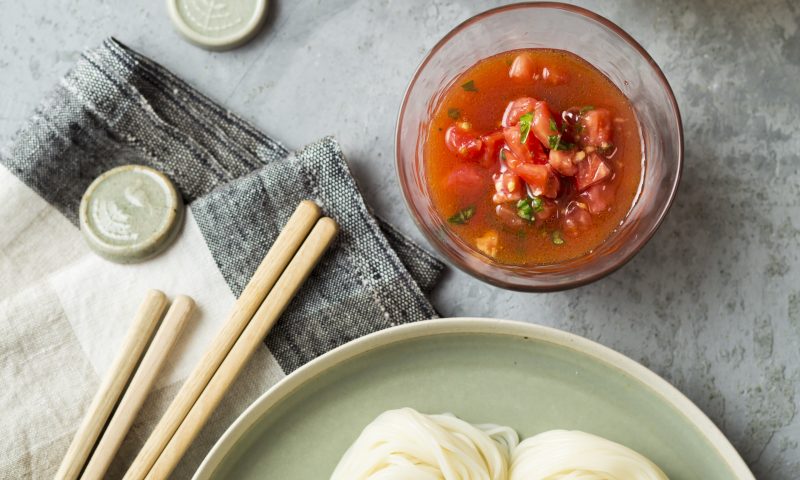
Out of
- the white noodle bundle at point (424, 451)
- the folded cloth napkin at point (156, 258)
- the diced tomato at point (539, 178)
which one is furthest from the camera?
the folded cloth napkin at point (156, 258)

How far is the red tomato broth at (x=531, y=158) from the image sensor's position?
2682 millimetres

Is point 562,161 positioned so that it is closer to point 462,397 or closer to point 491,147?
point 491,147

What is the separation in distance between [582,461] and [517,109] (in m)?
1.10

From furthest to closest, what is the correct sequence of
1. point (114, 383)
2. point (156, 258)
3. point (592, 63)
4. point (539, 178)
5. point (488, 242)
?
point (156, 258), point (114, 383), point (592, 63), point (488, 242), point (539, 178)

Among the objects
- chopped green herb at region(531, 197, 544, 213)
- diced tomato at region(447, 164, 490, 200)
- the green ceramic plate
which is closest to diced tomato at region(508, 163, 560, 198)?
chopped green herb at region(531, 197, 544, 213)

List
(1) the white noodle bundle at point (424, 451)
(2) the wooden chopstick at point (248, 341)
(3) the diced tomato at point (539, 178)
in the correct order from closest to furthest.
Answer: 1. (3) the diced tomato at point (539, 178)
2. (1) the white noodle bundle at point (424, 451)
3. (2) the wooden chopstick at point (248, 341)

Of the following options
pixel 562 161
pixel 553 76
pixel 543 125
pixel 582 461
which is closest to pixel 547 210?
pixel 562 161

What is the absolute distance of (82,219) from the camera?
301 cm

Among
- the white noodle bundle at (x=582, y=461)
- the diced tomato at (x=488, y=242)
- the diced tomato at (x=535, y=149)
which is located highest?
the diced tomato at (x=535, y=149)

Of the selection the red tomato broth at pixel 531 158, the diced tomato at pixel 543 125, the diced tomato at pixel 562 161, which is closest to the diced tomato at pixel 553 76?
the red tomato broth at pixel 531 158

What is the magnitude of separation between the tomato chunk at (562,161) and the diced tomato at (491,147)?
171mm

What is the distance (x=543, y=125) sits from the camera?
2.61 meters

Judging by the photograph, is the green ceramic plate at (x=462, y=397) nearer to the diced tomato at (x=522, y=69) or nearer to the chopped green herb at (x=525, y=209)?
the chopped green herb at (x=525, y=209)

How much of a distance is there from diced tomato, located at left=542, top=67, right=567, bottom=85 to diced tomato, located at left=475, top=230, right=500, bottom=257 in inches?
20.4
